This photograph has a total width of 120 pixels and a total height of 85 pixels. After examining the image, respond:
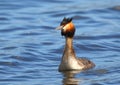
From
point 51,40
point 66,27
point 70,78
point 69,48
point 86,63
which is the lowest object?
point 70,78

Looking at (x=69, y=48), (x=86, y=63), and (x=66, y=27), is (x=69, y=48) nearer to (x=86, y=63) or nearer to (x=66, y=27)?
(x=86, y=63)

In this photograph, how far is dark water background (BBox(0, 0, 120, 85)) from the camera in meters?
17.0

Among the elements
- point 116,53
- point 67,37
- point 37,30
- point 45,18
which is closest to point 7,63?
point 67,37

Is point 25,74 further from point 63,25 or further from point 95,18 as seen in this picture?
point 95,18

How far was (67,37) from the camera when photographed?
17.4 metres

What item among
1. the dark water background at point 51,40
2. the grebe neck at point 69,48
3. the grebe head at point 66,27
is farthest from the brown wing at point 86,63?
the grebe head at point 66,27

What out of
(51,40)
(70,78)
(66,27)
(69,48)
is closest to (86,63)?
(69,48)

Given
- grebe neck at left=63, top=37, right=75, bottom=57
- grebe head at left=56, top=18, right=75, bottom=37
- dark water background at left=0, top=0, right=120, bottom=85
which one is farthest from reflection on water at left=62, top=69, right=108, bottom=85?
grebe head at left=56, top=18, right=75, bottom=37

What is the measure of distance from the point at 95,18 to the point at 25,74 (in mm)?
8712

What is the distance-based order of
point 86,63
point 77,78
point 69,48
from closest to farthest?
1. point 77,78
2. point 69,48
3. point 86,63

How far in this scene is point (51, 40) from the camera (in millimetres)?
21500

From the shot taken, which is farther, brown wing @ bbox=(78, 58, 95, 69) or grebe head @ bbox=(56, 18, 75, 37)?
brown wing @ bbox=(78, 58, 95, 69)

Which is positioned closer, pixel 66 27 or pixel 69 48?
pixel 66 27

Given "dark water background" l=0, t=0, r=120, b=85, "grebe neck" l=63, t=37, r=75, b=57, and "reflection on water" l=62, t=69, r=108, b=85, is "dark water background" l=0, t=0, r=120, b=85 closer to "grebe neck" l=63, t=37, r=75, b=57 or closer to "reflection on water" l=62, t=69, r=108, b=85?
"reflection on water" l=62, t=69, r=108, b=85
